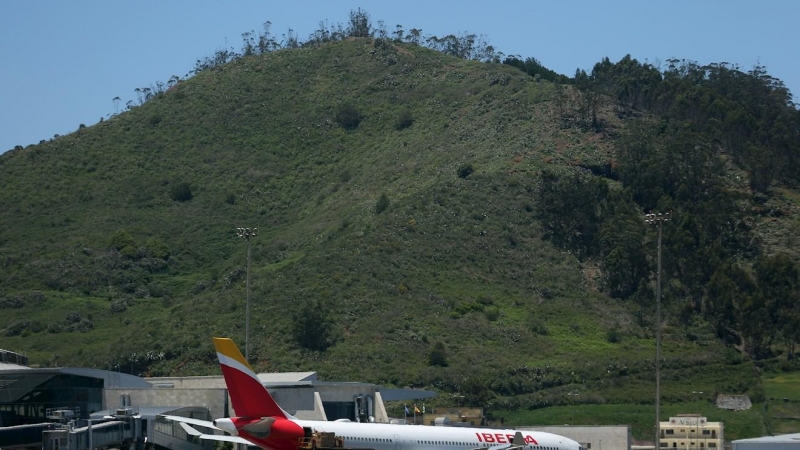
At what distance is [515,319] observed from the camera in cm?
16000

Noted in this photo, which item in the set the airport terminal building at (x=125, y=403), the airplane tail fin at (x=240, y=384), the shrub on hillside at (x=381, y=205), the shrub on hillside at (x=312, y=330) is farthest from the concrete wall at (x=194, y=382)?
the shrub on hillside at (x=381, y=205)

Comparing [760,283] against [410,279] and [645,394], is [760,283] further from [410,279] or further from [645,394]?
[410,279]

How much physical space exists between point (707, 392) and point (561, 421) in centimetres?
1973

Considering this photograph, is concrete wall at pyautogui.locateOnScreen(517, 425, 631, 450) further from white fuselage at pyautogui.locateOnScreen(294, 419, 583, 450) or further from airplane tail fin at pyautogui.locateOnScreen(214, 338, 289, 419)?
airplane tail fin at pyautogui.locateOnScreen(214, 338, 289, 419)

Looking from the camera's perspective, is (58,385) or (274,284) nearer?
(58,385)

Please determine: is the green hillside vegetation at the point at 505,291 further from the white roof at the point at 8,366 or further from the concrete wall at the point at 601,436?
the white roof at the point at 8,366

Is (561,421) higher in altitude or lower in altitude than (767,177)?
lower

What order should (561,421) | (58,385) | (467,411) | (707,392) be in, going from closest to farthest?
1. (58,385)
2. (467,411)
3. (561,421)
4. (707,392)

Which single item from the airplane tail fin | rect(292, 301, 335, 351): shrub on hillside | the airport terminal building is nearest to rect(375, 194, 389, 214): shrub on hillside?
rect(292, 301, 335, 351): shrub on hillside

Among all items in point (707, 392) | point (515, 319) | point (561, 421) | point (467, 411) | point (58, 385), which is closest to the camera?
point (58, 385)

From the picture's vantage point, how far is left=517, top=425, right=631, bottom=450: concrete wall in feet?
317

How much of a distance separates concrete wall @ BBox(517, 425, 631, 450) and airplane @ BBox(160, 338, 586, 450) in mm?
22308

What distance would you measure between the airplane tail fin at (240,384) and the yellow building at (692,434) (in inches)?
2304

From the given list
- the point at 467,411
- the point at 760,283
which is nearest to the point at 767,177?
the point at 760,283
